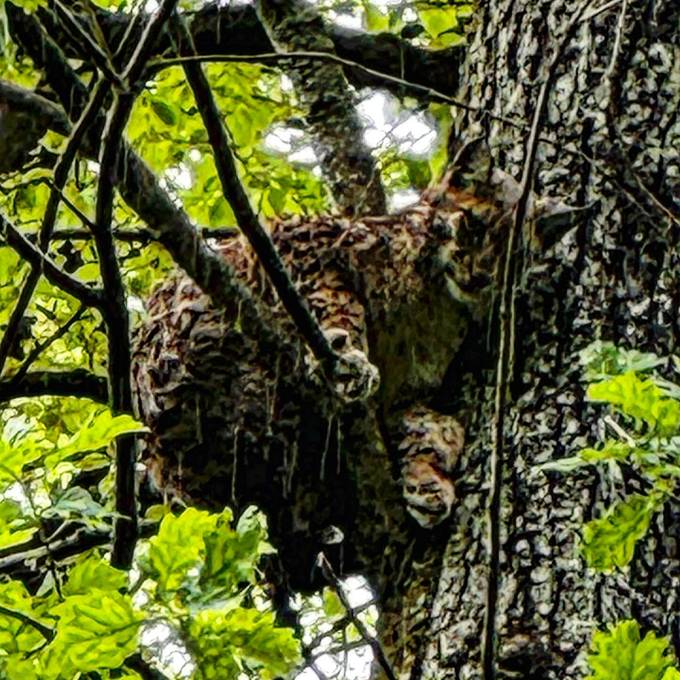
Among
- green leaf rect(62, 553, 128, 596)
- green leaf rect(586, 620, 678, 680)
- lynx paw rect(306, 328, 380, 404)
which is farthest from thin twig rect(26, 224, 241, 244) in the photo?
green leaf rect(586, 620, 678, 680)

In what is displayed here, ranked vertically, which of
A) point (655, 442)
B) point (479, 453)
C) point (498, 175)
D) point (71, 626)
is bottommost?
point (479, 453)

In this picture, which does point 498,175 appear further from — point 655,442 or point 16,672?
point 16,672

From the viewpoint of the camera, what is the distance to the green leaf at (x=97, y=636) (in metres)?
1.26

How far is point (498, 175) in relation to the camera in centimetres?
228

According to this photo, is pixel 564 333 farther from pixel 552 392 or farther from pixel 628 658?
pixel 628 658

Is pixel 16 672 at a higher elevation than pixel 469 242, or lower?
lower

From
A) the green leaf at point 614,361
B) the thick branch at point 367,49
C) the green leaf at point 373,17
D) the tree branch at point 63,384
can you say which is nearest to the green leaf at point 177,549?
the green leaf at point 614,361

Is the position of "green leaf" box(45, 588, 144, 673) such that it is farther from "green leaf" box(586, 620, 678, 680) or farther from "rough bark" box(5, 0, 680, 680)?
"rough bark" box(5, 0, 680, 680)

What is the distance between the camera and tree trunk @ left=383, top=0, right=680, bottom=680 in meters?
1.91

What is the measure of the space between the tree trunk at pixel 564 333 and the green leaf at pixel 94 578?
0.53 metres

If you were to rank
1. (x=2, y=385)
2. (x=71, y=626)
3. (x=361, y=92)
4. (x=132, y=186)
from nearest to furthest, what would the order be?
(x=71, y=626) → (x=132, y=186) → (x=2, y=385) → (x=361, y=92)

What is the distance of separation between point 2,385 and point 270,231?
0.55 metres

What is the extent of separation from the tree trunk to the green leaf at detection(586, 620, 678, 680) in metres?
0.46

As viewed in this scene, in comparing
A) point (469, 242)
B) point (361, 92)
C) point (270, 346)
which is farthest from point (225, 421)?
point (361, 92)
